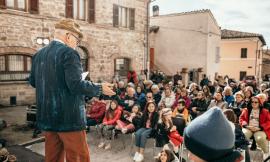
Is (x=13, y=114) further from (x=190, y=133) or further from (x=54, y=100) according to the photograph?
(x=190, y=133)

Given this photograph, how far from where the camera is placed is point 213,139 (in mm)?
1439

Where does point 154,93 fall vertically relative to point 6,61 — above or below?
below

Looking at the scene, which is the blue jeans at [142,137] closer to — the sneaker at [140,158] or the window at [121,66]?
the sneaker at [140,158]

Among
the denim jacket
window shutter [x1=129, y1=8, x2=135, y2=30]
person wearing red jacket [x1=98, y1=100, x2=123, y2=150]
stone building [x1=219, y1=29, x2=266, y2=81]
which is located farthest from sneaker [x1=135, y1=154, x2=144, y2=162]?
stone building [x1=219, y1=29, x2=266, y2=81]

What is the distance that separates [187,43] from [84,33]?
1090cm

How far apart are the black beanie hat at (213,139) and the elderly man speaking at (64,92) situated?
1.45 m

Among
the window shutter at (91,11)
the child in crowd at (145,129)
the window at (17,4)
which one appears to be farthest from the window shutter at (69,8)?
the child in crowd at (145,129)

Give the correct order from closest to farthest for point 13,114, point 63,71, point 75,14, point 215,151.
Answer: point 215,151, point 63,71, point 13,114, point 75,14

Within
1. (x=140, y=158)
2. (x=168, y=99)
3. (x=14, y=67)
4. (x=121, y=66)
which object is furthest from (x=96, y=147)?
(x=121, y=66)

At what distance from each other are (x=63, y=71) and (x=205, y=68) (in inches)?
814

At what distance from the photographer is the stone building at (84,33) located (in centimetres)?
1225

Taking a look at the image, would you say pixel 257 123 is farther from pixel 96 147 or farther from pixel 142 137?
pixel 96 147

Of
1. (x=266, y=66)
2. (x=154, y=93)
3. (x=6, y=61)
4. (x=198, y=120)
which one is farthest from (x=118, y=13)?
(x=266, y=66)

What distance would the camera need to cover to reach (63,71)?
108 inches
